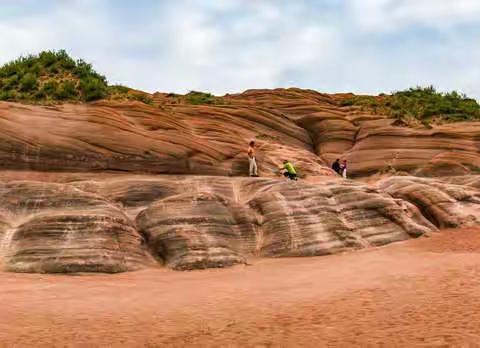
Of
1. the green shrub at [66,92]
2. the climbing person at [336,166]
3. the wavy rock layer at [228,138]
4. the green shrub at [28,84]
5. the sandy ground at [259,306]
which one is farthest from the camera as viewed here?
the climbing person at [336,166]

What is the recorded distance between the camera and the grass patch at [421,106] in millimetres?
35500

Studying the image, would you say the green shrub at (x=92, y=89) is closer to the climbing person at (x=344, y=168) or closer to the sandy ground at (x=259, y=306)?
the climbing person at (x=344, y=168)

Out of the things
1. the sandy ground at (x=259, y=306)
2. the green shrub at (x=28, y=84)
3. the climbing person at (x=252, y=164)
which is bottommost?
the sandy ground at (x=259, y=306)

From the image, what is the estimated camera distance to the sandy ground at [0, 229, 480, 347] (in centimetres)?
1025

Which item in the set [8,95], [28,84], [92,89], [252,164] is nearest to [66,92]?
[92,89]

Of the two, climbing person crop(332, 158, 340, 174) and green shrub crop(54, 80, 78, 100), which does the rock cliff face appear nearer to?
climbing person crop(332, 158, 340, 174)

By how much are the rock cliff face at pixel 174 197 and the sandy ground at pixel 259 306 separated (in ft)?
3.55

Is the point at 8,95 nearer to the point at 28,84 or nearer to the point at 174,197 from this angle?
the point at 28,84

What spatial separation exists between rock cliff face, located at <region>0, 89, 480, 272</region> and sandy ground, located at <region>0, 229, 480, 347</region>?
1083mm

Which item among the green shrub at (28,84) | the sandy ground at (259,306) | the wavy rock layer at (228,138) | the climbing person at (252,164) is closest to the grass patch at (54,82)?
the green shrub at (28,84)

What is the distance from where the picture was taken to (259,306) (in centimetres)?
1216

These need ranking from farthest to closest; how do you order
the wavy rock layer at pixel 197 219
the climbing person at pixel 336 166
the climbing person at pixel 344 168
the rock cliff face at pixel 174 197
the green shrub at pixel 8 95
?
the climbing person at pixel 336 166 → the climbing person at pixel 344 168 → the green shrub at pixel 8 95 → the rock cliff face at pixel 174 197 → the wavy rock layer at pixel 197 219

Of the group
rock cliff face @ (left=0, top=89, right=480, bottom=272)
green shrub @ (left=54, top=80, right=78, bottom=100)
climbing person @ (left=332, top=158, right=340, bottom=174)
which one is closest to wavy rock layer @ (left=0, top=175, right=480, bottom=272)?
rock cliff face @ (left=0, top=89, right=480, bottom=272)

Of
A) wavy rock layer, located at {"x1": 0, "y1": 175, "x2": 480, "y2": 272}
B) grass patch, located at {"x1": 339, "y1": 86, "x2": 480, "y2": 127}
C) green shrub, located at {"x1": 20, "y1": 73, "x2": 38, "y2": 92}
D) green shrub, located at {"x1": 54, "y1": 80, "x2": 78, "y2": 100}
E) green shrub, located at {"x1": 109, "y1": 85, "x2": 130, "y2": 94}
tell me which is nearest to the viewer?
wavy rock layer, located at {"x1": 0, "y1": 175, "x2": 480, "y2": 272}
